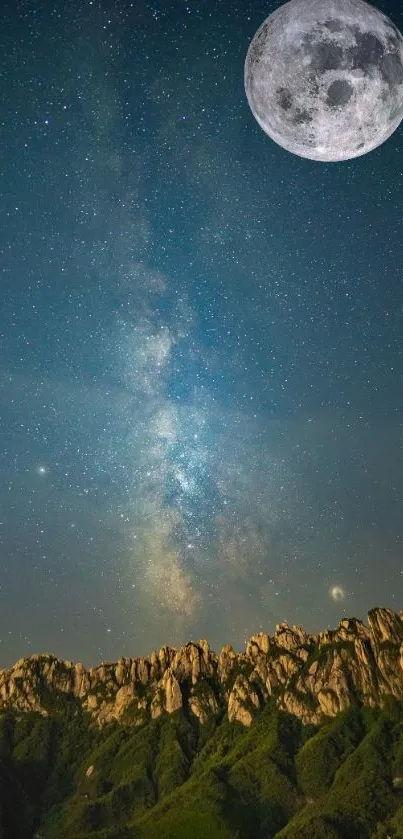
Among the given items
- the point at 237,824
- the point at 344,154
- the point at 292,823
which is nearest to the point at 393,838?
the point at 292,823

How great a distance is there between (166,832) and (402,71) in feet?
770

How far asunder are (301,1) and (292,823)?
229942 mm

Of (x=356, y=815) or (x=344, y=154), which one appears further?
(x=356, y=815)

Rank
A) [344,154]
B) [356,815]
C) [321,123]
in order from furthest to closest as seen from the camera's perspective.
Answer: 1. [356,815]
2. [344,154]
3. [321,123]

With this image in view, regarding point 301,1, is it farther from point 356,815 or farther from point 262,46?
point 356,815

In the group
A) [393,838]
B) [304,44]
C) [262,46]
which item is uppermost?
[262,46]

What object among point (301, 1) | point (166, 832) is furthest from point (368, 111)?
point (166, 832)

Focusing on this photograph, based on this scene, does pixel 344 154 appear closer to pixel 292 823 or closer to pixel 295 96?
pixel 295 96

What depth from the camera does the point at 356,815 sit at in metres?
184

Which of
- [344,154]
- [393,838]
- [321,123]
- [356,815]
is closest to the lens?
[321,123]

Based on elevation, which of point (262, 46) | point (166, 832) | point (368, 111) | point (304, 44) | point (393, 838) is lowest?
point (393, 838)

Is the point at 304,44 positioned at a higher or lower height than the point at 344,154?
higher

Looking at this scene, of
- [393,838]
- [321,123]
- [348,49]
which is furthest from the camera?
[393,838]

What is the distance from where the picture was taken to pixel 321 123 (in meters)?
35.5
